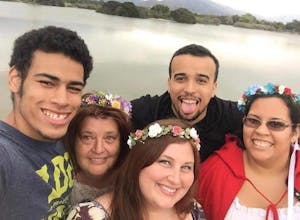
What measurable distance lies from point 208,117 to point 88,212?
1271 mm

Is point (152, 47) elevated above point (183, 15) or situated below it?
below

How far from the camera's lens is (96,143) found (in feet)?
6.90

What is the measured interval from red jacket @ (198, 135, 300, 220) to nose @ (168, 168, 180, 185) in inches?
20.9

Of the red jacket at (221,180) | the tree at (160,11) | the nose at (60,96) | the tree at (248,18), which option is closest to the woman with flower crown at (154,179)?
the red jacket at (221,180)

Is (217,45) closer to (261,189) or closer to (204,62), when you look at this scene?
(204,62)

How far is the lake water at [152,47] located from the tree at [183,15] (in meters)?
0.26

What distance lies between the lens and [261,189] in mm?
2199

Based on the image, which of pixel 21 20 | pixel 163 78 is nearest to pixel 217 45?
pixel 163 78

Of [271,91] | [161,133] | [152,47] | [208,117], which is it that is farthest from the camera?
[152,47]

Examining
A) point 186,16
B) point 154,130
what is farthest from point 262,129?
point 186,16

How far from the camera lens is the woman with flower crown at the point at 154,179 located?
1793mm

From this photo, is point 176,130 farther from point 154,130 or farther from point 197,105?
point 197,105

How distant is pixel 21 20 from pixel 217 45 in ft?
10.9

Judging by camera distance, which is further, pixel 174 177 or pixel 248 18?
pixel 248 18
